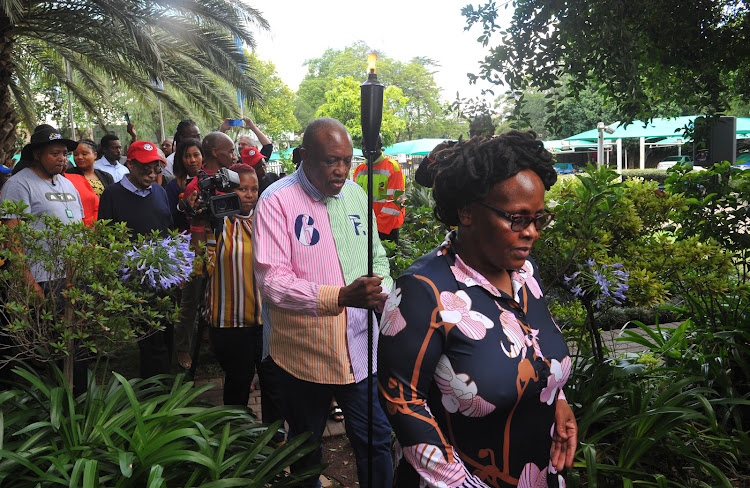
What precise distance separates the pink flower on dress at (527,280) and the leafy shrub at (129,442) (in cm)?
151

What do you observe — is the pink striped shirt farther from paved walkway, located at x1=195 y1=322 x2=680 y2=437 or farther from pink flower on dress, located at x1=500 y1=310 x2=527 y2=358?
paved walkway, located at x1=195 y1=322 x2=680 y2=437

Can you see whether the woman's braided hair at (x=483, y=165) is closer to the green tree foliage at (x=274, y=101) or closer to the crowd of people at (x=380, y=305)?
the crowd of people at (x=380, y=305)

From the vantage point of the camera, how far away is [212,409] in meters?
3.46

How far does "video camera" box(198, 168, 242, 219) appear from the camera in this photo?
3.81 meters

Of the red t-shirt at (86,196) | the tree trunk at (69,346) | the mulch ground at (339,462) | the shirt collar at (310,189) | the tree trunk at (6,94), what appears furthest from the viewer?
the tree trunk at (6,94)

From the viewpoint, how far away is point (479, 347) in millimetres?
1820

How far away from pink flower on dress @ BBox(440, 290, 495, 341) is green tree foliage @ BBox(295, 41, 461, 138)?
48.5 m

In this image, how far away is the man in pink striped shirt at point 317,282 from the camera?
9.80ft

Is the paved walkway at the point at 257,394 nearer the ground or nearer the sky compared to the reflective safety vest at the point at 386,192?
nearer the ground

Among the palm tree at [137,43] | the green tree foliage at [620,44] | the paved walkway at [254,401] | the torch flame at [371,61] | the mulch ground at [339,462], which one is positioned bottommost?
the mulch ground at [339,462]

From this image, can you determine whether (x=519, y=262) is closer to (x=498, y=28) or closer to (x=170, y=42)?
(x=498, y=28)

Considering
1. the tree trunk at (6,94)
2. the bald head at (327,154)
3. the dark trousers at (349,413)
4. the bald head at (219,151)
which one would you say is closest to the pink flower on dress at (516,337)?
the dark trousers at (349,413)

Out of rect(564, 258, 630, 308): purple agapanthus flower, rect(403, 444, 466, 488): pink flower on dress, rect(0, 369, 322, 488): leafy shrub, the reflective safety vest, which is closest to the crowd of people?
rect(403, 444, 466, 488): pink flower on dress

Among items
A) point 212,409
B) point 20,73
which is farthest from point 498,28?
point 20,73
